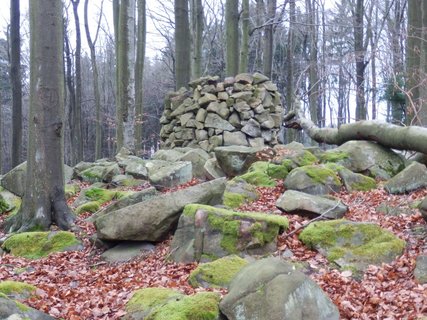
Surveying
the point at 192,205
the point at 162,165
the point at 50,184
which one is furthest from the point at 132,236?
the point at 162,165

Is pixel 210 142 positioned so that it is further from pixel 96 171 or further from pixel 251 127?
pixel 96 171

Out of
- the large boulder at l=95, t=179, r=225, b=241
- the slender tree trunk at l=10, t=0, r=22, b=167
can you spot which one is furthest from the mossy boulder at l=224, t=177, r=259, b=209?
the slender tree trunk at l=10, t=0, r=22, b=167

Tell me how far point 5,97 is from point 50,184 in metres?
36.8

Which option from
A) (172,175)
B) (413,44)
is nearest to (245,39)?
(413,44)

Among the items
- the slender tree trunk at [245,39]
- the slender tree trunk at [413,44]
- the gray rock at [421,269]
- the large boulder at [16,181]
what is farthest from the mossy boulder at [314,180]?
the slender tree trunk at [245,39]

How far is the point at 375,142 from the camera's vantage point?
9.12 meters

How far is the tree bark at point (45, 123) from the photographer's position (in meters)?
7.40

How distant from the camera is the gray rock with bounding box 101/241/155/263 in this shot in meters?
6.06

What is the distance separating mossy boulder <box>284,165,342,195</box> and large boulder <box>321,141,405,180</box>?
0.88 metres

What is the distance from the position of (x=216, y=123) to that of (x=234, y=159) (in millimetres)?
3439

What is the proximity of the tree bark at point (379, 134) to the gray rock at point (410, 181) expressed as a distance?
0.94 ft

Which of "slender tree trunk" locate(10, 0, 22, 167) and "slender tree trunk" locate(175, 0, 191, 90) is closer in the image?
"slender tree trunk" locate(175, 0, 191, 90)

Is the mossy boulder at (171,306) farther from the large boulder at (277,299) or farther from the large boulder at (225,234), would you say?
the large boulder at (225,234)

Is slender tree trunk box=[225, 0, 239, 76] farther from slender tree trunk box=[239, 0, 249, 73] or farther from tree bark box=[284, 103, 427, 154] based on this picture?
tree bark box=[284, 103, 427, 154]
